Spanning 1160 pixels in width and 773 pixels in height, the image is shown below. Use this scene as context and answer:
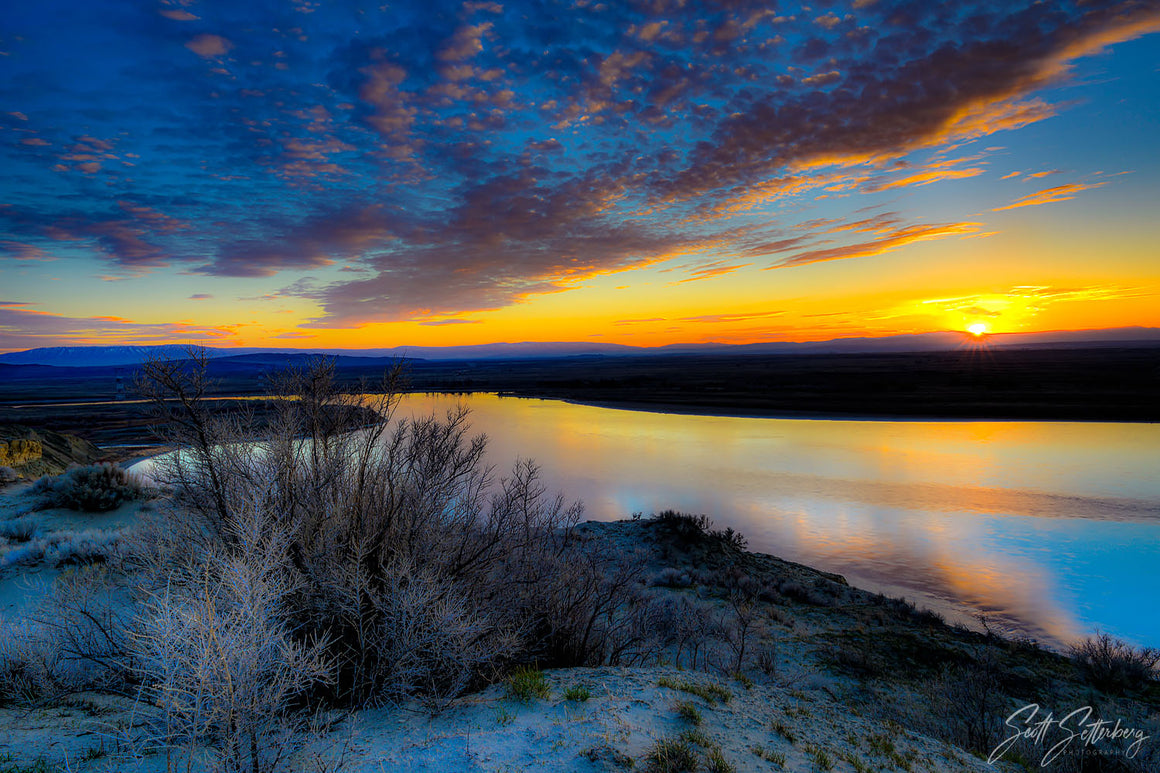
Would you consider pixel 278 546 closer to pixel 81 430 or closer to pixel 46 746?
pixel 46 746

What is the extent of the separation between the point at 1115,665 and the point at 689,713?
23.6 feet

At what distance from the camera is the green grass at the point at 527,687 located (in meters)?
5.29

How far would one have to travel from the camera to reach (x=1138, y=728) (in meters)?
6.24

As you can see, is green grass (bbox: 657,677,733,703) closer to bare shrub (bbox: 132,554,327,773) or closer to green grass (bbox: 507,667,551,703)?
green grass (bbox: 507,667,551,703)

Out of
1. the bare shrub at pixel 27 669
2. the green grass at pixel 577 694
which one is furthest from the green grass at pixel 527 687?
the bare shrub at pixel 27 669

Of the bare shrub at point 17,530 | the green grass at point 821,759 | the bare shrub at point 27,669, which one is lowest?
the green grass at point 821,759

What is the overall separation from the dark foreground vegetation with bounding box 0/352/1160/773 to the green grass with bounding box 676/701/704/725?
2cm

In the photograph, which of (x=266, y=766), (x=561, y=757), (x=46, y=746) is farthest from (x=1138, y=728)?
(x=46, y=746)

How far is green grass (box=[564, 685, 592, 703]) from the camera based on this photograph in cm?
530

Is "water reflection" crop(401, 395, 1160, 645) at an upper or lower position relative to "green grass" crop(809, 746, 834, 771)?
lower

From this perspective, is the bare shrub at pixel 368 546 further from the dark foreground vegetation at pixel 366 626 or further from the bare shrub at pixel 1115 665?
the bare shrub at pixel 1115 665

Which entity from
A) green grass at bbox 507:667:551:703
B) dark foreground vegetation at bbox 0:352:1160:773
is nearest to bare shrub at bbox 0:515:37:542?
dark foreground vegetation at bbox 0:352:1160:773

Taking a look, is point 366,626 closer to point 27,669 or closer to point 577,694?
point 577,694

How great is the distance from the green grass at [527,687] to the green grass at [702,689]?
4.27ft
